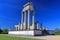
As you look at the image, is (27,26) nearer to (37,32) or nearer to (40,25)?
(40,25)

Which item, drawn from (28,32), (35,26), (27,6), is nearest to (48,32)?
(35,26)

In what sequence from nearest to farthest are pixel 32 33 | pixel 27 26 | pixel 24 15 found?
1. pixel 32 33
2. pixel 27 26
3. pixel 24 15

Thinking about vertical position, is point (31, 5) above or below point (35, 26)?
above

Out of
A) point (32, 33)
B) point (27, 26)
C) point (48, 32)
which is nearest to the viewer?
point (32, 33)

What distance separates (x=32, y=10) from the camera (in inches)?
1535

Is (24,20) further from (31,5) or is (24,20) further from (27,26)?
(31,5)

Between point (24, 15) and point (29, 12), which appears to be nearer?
point (29, 12)

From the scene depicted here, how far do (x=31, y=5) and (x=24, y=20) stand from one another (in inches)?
279

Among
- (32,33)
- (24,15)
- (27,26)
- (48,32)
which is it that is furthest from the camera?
(24,15)

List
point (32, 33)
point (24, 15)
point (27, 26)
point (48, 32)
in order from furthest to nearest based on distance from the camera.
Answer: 1. point (24, 15)
2. point (27, 26)
3. point (48, 32)
4. point (32, 33)

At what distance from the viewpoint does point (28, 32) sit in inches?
1313

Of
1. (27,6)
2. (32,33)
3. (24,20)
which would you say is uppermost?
(27,6)

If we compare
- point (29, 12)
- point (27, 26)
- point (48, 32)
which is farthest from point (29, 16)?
point (48, 32)

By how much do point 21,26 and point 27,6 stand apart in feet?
25.1
